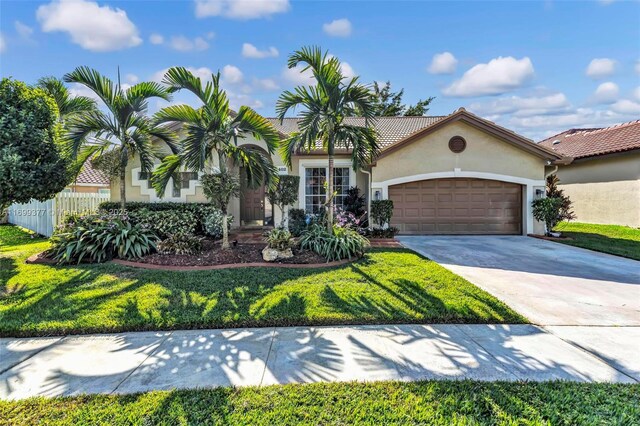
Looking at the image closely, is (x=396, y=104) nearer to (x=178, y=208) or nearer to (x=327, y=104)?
(x=327, y=104)

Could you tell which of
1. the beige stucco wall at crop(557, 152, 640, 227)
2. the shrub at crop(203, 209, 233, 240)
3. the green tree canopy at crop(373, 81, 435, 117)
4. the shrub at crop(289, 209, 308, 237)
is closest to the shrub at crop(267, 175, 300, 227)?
the shrub at crop(289, 209, 308, 237)

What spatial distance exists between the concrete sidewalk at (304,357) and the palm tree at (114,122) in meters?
6.34

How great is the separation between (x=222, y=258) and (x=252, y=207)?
6.30 metres

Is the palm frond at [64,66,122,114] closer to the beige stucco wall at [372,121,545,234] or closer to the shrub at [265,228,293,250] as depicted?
the shrub at [265,228,293,250]

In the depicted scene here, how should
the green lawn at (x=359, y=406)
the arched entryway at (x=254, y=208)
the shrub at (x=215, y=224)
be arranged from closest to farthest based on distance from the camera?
the green lawn at (x=359, y=406)
the shrub at (x=215, y=224)
the arched entryway at (x=254, y=208)

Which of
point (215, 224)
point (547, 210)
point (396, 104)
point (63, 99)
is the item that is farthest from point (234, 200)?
point (396, 104)

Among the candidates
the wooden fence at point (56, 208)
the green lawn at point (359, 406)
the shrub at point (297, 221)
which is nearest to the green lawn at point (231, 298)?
the green lawn at point (359, 406)

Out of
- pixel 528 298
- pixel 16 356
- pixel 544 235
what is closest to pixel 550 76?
pixel 544 235

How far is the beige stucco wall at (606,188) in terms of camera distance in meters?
14.0

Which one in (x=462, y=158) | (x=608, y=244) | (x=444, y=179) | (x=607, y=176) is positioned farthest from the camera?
(x=607, y=176)

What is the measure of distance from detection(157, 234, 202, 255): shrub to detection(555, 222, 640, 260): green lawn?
498 inches

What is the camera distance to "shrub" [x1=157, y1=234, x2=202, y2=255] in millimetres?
8273

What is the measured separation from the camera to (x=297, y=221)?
1176 cm

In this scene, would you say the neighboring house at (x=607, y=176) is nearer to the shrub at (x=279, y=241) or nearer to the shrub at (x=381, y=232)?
the shrub at (x=381, y=232)
